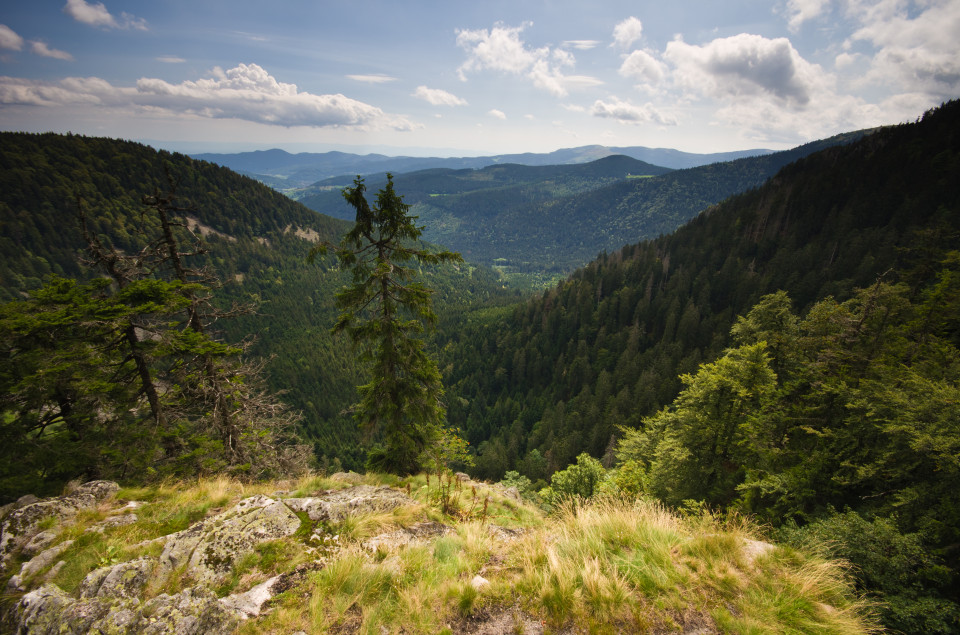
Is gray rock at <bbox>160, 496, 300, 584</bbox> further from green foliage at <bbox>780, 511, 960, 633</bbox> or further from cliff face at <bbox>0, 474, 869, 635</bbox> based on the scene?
green foliage at <bbox>780, 511, 960, 633</bbox>

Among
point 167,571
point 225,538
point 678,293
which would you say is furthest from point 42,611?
point 678,293

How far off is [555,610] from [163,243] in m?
16.3

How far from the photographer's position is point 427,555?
619cm

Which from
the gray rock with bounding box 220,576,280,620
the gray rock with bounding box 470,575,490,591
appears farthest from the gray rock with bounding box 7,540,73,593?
the gray rock with bounding box 470,575,490,591

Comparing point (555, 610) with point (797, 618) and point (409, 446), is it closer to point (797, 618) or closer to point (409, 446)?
point (797, 618)

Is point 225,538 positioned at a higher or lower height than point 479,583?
lower

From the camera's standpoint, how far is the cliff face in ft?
15.4

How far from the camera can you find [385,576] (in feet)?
18.1

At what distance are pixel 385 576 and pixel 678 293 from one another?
366 ft

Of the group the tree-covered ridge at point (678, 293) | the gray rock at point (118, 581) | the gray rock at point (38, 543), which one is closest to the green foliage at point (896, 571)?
the gray rock at point (118, 581)

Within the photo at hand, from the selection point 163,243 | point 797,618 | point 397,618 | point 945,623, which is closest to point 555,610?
point 397,618

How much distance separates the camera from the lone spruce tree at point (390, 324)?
12992mm

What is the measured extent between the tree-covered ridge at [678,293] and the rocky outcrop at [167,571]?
63.0 meters

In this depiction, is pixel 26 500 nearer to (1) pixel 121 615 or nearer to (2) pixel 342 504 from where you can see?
(2) pixel 342 504
